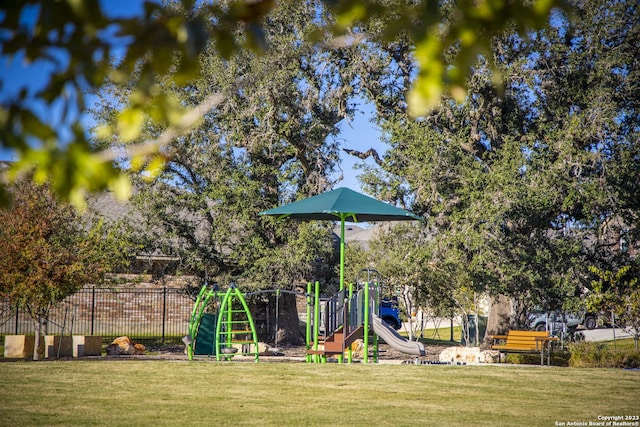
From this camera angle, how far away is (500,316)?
63.8 feet

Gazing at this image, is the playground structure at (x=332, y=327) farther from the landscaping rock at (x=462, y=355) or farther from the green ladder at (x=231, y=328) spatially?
the landscaping rock at (x=462, y=355)

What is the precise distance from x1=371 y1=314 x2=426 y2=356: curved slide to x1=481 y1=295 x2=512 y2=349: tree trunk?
5.17m

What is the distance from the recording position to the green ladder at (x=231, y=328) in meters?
14.2

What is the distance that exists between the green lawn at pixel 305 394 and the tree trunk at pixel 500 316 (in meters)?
6.54

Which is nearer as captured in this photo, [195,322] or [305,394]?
[305,394]

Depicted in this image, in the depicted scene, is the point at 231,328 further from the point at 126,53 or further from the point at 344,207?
the point at 126,53

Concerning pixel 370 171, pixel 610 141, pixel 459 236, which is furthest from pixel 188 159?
pixel 610 141

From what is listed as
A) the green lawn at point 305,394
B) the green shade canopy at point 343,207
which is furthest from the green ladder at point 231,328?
the green shade canopy at point 343,207

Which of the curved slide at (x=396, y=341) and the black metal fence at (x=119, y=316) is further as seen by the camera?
the black metal fence at (x=119, y=316)

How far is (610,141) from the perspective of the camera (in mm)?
17281

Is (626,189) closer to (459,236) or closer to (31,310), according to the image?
(459,236)

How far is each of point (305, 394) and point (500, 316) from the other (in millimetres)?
11213

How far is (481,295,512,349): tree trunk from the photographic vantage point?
19344mm

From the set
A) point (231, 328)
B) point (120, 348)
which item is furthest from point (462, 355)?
point (120, 348)
